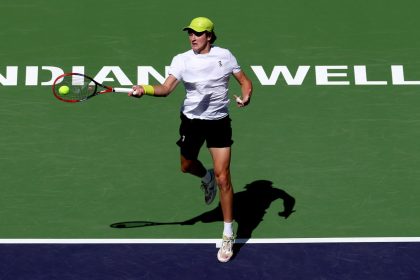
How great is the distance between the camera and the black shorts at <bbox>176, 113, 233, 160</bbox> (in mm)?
13562

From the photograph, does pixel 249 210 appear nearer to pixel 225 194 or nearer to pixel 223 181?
pixel 225 194

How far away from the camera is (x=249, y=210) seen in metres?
14.9

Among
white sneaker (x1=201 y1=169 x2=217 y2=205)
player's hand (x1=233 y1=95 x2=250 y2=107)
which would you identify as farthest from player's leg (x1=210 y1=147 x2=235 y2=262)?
white sneaker (x1=201 y1=169 x2=217 y2=205)

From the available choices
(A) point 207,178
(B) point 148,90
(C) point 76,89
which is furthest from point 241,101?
(C) point 76,89

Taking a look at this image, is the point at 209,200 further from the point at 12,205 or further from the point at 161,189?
the point at 12,205

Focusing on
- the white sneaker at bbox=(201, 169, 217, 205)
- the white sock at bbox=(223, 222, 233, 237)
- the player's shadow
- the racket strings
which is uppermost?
the racket strings

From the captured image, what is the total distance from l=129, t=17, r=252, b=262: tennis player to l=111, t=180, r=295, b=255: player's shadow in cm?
75

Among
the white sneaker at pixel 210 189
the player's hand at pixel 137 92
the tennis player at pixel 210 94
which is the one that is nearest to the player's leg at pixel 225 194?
the tennis player at pixel 210 94

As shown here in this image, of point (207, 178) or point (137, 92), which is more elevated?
point (137, 92)

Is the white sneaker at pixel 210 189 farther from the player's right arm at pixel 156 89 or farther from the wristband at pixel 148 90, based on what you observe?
the wristband at pixel 148 90

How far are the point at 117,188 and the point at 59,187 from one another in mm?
715
